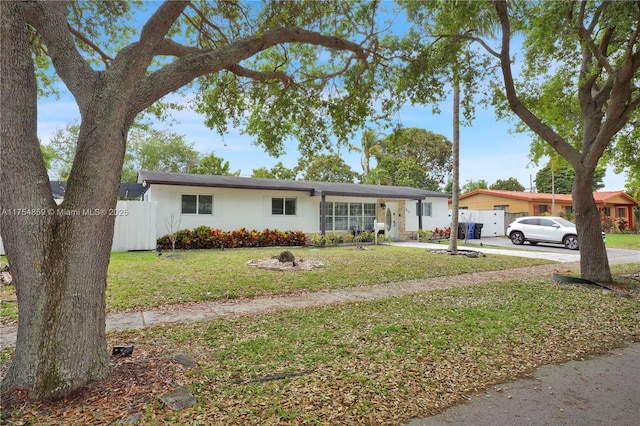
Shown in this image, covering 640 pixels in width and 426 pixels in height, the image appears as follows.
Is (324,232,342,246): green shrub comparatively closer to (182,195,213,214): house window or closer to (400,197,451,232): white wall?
(182,195,213,214): house window

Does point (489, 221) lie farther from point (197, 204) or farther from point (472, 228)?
point (197, 204)

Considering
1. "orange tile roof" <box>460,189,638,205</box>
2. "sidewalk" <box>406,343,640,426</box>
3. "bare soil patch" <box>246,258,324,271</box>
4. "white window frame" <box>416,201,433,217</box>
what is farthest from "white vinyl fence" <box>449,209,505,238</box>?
"sidewalk" <box>406,343,640,426</box>

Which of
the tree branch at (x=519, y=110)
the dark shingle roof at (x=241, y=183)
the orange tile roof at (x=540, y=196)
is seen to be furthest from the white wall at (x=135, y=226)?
the orange tile roof at (x=540, y=196)

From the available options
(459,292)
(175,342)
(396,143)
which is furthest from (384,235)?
(175,342)

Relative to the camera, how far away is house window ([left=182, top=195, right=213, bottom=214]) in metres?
16.1

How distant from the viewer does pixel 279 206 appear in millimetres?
18422

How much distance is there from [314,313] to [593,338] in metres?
3.67

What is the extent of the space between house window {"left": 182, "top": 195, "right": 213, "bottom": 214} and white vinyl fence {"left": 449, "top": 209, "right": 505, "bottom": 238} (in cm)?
1605

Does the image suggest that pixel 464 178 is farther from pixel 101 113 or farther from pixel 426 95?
pixel 101 113

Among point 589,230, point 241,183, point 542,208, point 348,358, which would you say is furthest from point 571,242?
point 348,358

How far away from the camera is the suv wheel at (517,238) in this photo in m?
19.3

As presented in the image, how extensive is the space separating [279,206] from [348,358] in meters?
15.1

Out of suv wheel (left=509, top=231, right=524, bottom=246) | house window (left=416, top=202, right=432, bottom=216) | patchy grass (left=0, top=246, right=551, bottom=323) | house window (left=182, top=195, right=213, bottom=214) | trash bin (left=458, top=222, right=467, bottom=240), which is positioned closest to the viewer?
patchy grass (left=0, top=246, right=551, bottom=323)

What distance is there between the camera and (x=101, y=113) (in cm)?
308
